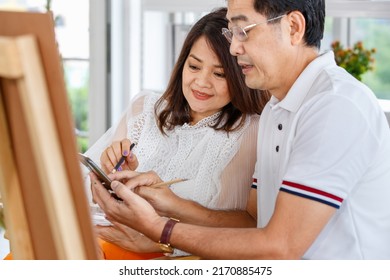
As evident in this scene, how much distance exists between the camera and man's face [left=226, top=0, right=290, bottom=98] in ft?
6.39

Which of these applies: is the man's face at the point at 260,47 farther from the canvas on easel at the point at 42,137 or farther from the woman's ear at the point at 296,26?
the canvas on easel at the point at 42,137

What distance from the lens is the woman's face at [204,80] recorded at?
7.83 feet

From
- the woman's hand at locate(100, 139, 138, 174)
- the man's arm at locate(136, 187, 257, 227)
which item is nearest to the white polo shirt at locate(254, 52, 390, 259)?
the man's arm at locate(136, 187, 257, 227)

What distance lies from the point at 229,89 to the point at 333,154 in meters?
0.73

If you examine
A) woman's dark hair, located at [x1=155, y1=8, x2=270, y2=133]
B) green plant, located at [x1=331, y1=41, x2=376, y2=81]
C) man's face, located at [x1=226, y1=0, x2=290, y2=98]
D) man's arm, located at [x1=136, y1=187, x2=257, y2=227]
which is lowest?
man's arm, located at [x1=136, y1=187, x2=257, y2=227]

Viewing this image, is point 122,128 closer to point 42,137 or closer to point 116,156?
point 116,156

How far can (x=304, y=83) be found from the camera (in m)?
1.95

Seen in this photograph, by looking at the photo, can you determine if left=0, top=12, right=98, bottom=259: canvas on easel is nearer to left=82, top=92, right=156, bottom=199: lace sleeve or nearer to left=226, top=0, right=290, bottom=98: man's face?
left=226, top=0, right=290, bottom=98: man's face

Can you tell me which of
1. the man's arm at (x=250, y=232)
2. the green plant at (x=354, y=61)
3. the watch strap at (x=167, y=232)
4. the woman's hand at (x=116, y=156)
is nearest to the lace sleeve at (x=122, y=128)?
the woman's hand at (x=116, y=156)

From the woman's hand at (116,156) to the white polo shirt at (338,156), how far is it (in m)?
0.58

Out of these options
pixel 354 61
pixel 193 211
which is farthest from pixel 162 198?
pixel 354 61

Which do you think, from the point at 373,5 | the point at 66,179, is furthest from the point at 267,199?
the point at 373,5
